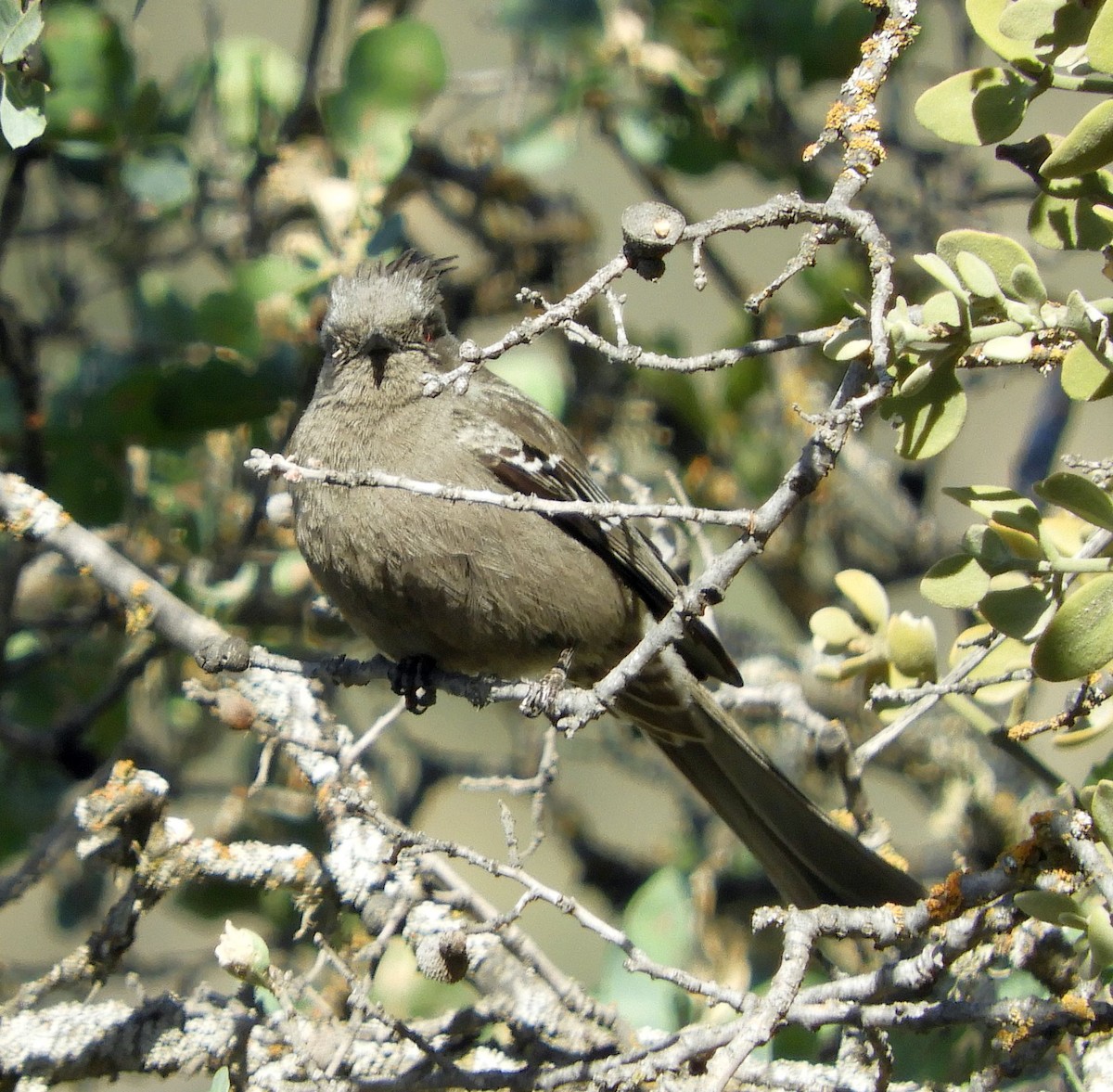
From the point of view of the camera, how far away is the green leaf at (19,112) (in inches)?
127

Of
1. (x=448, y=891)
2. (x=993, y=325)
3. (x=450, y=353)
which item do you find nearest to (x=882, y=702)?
(x=993, y=325)

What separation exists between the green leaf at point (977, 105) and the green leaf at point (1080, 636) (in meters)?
0.91

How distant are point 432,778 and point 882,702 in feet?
8.44

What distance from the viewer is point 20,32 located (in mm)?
3156

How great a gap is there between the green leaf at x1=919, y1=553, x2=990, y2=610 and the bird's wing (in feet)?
5.15

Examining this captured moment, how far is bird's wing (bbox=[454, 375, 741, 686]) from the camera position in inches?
176

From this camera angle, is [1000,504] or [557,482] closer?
[1000,504]

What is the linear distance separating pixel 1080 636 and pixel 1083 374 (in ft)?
1.58

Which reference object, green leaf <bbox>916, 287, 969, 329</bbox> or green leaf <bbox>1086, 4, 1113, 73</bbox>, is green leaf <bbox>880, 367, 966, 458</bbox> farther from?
green leaf <bbox>1086, 4, 1113, 73</bbox>

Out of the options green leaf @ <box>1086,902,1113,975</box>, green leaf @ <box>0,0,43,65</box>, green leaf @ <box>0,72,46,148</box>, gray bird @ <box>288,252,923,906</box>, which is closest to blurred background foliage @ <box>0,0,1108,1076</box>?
gray bird @ <box>288,252,923,906</box>

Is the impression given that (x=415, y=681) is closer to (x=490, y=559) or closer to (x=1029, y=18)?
(x=490, y=559)

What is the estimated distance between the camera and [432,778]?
5418 mm

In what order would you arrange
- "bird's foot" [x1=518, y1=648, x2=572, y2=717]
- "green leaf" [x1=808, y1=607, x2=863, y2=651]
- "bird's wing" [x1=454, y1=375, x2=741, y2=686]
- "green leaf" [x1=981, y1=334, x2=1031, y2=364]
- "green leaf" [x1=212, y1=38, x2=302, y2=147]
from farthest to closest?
1. "green leaf" [x1=212, y1=38, x2=302, y2=147]
2. "bird's wing" [x1=454, y1=375, x2=741, y2=686]
3. "bird's foot" [x1=518, y1=648, x2=572, y2=717]
4. "green leaf" [x1=808, y1=607, x2=863, y2=651]
5. "green leaf" [x1=981, y1=334, x2=1031, y2=364]

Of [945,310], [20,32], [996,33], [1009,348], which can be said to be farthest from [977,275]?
[20,32]
